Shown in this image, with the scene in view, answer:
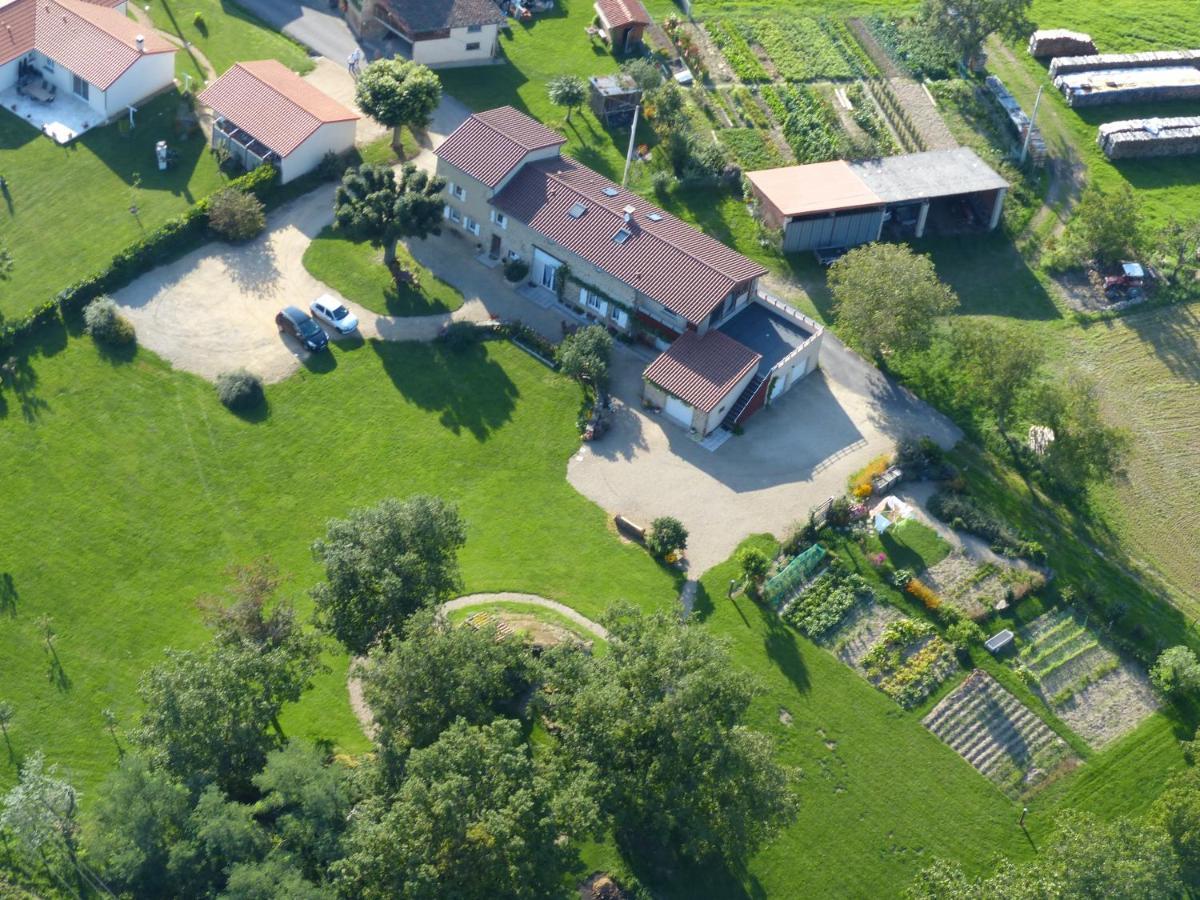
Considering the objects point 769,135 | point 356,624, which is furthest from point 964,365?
point 356,624

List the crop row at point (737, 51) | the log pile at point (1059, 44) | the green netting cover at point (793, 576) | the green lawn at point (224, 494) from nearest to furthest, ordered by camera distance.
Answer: the green lawn at point (224, 494)
the green netting cover at point (793, 576)
the crop row at point (737, 51)
the log pile at point (1059, 44)

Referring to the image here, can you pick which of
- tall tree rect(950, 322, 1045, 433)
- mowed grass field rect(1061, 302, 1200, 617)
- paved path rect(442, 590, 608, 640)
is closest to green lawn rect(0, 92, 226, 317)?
paved path rect(442, 590, 608, 640)

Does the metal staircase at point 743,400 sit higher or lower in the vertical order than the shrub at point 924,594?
higher

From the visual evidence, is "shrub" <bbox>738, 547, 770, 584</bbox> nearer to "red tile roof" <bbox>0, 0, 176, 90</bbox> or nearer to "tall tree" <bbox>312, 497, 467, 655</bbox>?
"tall tree" <bbox>312, 497, 467, 655</bbox>

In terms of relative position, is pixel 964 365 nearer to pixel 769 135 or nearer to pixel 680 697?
pixel 769 135

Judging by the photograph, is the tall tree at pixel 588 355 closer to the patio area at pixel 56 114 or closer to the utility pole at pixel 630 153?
the utility pole at pixel 630 153

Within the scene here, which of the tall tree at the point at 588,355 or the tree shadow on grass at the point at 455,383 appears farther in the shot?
the tree shadow on grass at the point at 455,383

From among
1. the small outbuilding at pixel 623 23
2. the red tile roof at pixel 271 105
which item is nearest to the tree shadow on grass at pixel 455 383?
the red tile roof at pixel 271 105

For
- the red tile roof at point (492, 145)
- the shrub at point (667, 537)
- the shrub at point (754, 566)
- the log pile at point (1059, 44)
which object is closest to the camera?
the shrub at point (754, 566)
